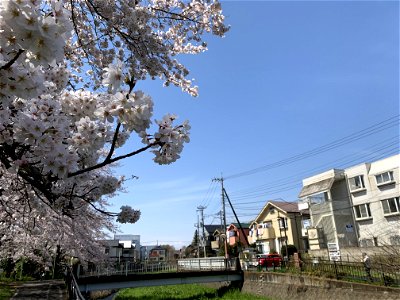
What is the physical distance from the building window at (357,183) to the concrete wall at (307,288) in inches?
644

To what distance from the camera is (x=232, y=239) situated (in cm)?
5641

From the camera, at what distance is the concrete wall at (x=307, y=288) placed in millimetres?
15925

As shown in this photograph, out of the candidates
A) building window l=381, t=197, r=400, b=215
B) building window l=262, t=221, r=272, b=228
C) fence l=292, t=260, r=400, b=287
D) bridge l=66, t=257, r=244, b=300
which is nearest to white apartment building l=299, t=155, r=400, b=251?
building window l=381, t=197, r=400, b=215

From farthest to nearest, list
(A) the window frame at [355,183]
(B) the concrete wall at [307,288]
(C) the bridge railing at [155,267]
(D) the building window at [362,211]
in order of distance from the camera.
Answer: (A) the window frame at [355,183] < (D) the building window at [362,211] < (C) the bridge railing at [155,267] < (B) the concrete wall at [307,288]

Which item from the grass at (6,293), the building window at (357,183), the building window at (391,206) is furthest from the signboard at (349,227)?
the grass at (6,293)

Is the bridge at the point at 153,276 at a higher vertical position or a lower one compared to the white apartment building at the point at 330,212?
lower

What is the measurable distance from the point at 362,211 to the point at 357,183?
3.06 metres

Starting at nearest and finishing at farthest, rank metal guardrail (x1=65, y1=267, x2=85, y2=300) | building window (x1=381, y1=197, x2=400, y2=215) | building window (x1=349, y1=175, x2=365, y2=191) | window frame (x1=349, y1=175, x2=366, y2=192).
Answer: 1. metal guardrail (x1=65, y1=267, x2=85, y2=300)
2. building window (x1=381, y1=197, x2=400, y2=215)
3. window frame (x1=349, y1=175, x2=366, y2=192)
4. building window (x1=349, y1=175, x2=365, y2=191)

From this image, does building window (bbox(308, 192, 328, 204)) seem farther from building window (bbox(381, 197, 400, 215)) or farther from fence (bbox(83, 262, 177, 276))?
fence (bbox(83, 262, 177, 276))

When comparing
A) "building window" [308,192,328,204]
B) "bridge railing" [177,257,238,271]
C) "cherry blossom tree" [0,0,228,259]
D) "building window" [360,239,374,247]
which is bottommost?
"bridge railing" [177,257,238,271]

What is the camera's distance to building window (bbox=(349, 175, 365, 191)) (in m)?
35.6

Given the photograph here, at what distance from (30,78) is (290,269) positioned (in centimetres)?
2444

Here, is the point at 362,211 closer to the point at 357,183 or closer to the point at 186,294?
the point at 357,183

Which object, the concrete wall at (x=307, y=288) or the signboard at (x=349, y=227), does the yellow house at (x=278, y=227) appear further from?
the concrete wall at (x=307, y=288)
